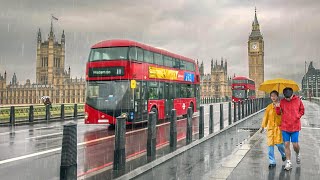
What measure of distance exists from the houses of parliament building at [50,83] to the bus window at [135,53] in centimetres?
8350

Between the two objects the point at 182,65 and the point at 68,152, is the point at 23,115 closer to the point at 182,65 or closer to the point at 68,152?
the point at 182,65

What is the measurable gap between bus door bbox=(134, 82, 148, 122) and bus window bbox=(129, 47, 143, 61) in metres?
1.13

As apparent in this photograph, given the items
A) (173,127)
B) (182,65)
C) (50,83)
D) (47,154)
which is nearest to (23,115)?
(182,65)

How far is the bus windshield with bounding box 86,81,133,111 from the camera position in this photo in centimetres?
1373

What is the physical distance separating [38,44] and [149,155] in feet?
415

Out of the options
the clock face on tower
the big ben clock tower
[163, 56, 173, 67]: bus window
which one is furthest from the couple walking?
the clock face on tower

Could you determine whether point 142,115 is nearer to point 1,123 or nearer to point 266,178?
point 1,123

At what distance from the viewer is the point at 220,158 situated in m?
7.73

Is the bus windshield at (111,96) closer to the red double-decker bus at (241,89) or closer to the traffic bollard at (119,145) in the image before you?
the traffic bollard at (119,145)

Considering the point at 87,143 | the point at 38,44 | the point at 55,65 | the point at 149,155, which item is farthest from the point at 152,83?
the point at 38,44

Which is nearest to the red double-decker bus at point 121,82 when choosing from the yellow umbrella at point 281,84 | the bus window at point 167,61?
the bus window at point 167,61

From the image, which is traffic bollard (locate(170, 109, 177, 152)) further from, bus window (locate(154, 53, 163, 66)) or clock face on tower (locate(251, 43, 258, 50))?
clock face on tower (locate(251, 43, 258, 50))

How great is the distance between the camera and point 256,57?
140500mm

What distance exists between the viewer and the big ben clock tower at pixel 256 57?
452 feet
